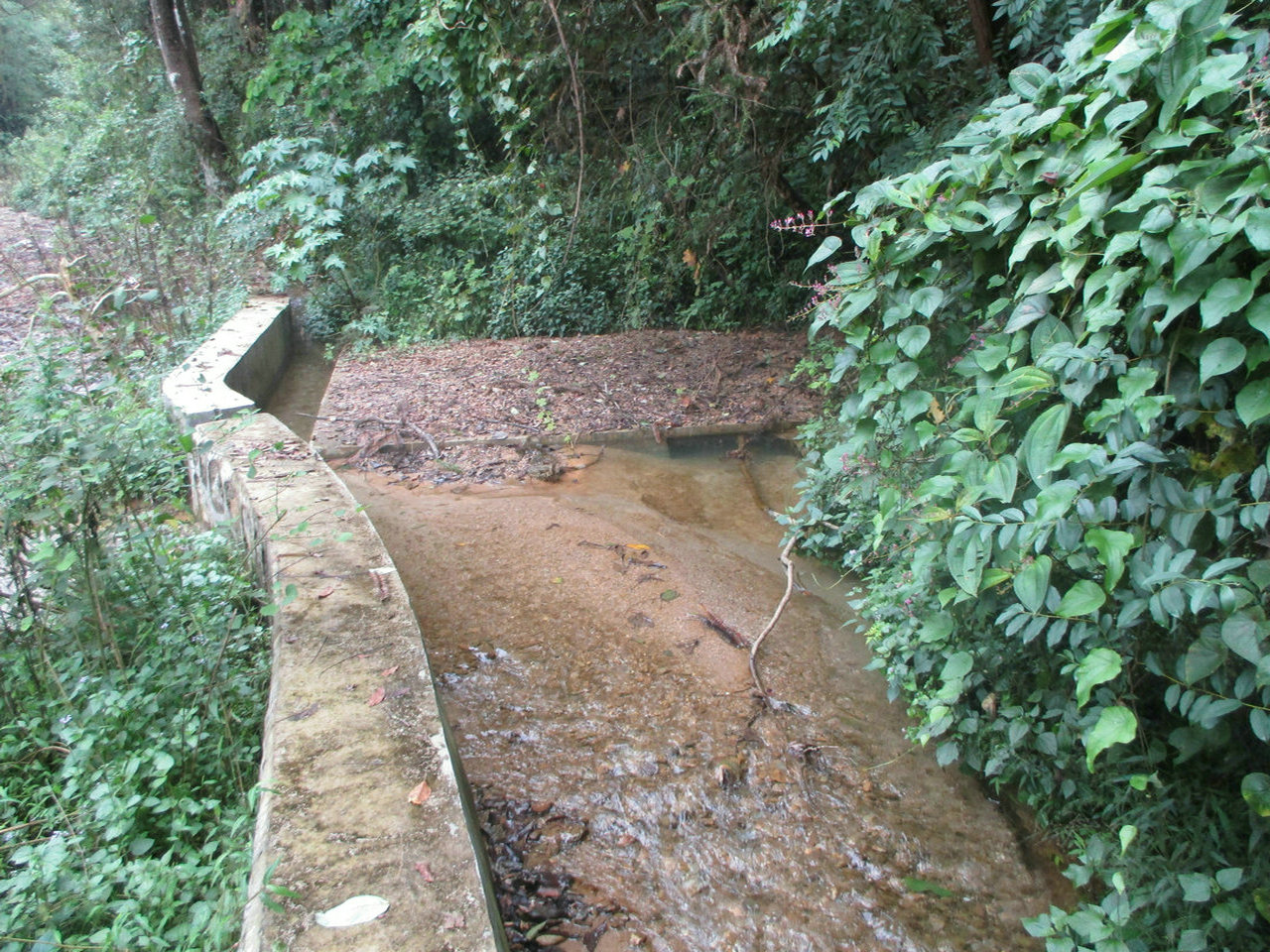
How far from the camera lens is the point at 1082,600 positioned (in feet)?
6.10

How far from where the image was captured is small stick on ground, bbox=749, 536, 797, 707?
3.38 meters

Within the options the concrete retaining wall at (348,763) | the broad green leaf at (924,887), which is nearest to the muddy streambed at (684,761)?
the broad green leaf at (924,887)

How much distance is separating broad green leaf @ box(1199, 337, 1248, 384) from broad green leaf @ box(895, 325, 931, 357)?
0.73m

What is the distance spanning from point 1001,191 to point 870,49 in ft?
10.9

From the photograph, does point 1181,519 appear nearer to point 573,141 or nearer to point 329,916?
point 329,916

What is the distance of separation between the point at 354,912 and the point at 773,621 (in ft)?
7.85

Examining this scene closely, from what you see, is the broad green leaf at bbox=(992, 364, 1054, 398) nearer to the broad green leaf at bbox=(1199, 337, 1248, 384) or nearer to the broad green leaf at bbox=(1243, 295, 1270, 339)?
the broad green leaf at bbox=(1199, 337, 1248, 384)

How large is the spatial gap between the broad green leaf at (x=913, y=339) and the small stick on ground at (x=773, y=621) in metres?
1.61

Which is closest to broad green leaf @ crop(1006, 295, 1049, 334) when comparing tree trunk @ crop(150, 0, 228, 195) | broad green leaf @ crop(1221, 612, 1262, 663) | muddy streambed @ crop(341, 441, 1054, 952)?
broad green leaf @ crop(1221, 612, 1262, 663)

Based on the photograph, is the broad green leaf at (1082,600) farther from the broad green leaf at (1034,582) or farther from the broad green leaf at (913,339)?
the broad green leaf at (913,339)

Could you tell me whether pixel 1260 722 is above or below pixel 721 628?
above

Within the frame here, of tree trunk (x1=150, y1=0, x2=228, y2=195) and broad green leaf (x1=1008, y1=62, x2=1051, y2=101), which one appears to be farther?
tree trunk (x1=150, y1=0, x2=228, y2=195)

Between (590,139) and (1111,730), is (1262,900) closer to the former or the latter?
(1111,730)

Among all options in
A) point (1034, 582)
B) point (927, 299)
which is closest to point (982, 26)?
point (927, 299)
